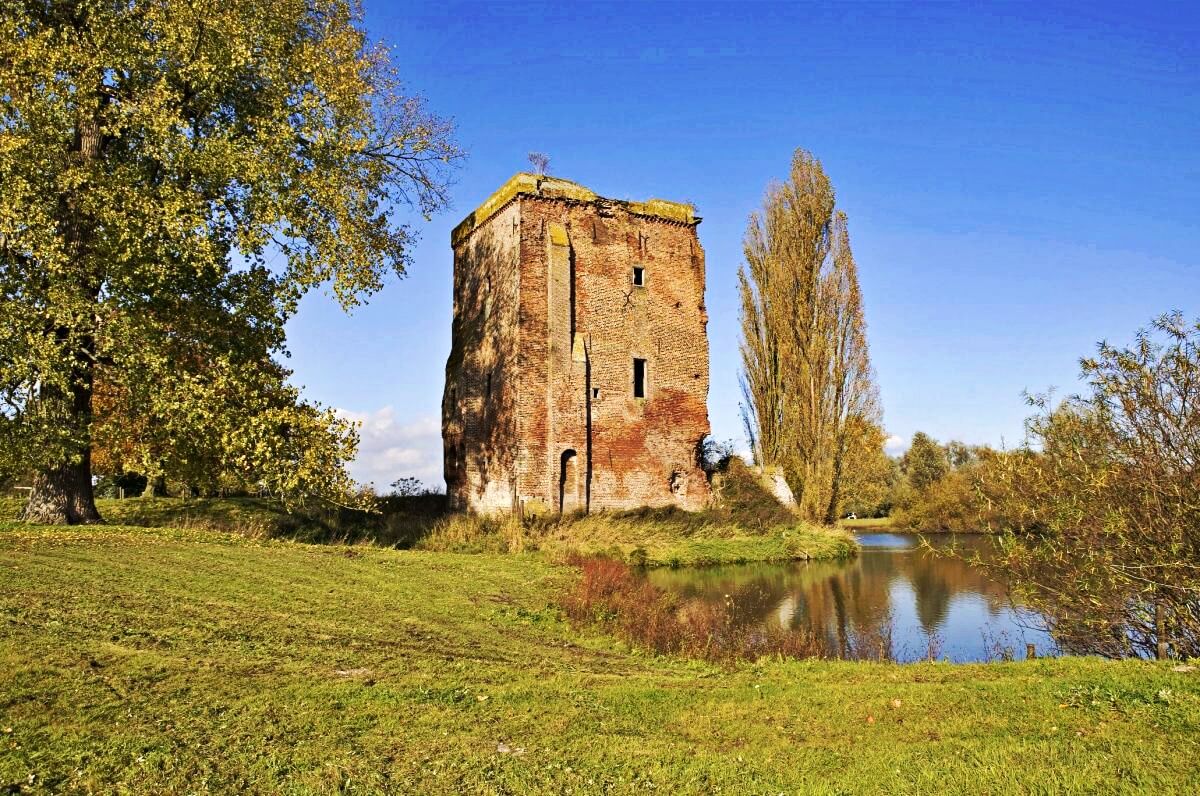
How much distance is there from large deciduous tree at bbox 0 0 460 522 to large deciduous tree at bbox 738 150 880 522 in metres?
18.3

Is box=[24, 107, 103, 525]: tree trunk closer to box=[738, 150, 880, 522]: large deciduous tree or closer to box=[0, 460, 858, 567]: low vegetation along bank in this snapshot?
box=[0, 460, 858, 567]: low vegetation along bank

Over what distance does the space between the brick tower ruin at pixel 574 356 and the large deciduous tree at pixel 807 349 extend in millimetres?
3641

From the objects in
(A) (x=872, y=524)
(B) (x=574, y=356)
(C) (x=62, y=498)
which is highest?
(B) (x=574, y=356)

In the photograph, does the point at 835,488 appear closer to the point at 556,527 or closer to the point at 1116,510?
the point at 556,527

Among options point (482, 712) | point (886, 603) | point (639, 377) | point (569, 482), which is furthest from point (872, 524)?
point (482, 712)

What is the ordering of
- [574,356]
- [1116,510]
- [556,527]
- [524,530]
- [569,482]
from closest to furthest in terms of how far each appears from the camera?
1. [1116,510]
2. [524,530]
3. [556,527]
4. [569,482]
5. [574,356]

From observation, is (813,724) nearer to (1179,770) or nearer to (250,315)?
(1179,770)

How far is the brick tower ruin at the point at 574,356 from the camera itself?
82.3 ft

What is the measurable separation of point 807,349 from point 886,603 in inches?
606

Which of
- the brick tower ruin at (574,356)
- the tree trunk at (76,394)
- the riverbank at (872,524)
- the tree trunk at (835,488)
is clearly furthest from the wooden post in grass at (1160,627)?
the riverbank at (872,524)

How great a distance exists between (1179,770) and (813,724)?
7.41 feet

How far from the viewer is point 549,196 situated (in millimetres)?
26312

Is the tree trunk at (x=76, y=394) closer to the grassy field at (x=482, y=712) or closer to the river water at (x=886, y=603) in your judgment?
the grassy field at (x=482, y=712)

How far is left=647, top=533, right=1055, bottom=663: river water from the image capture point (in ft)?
37.7
